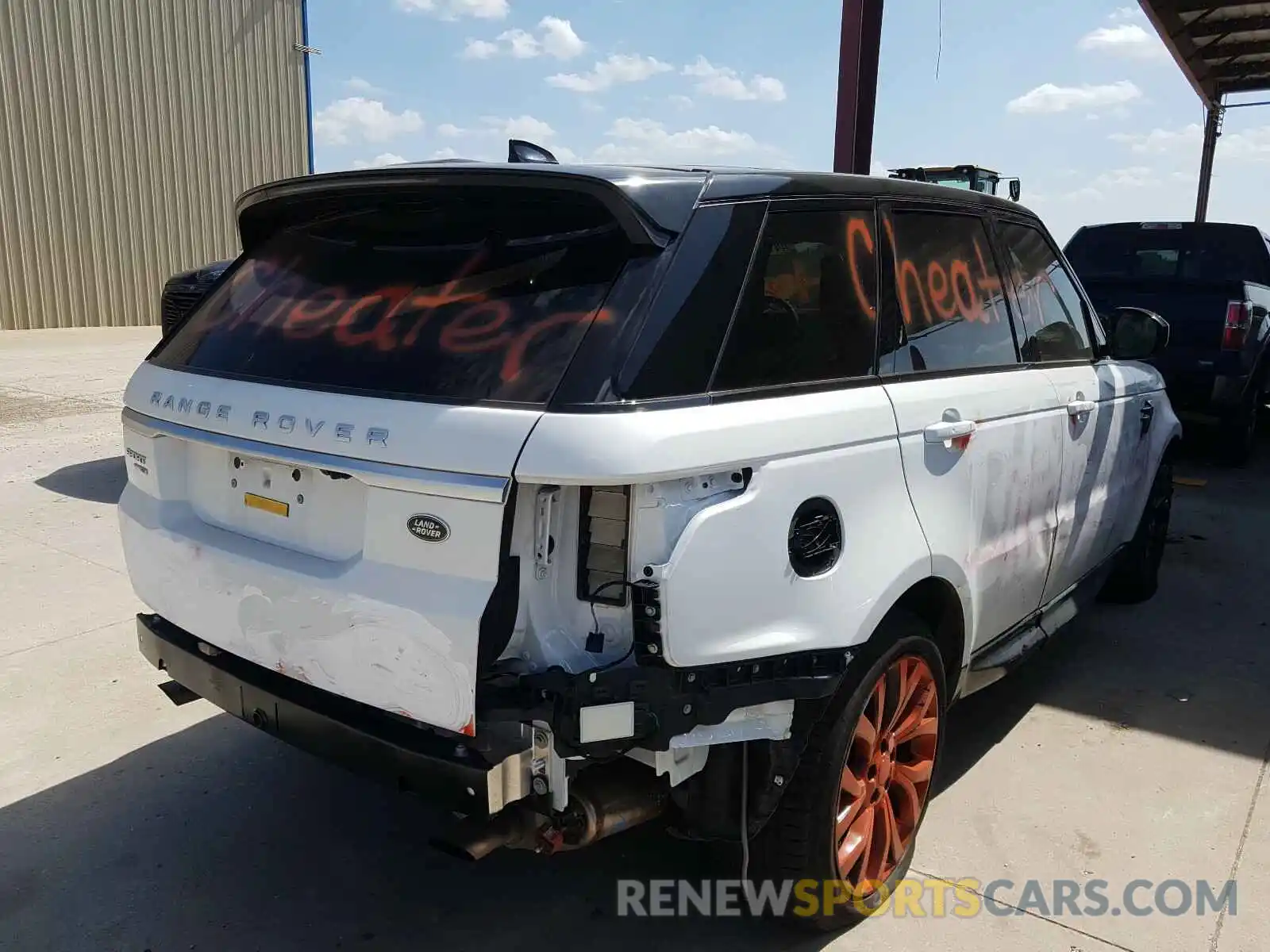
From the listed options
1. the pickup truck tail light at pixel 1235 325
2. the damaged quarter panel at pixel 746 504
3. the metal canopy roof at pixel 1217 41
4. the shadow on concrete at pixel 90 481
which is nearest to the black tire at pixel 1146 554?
the damaged quarter panel at pixel 746 504

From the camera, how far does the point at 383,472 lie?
6.96ft

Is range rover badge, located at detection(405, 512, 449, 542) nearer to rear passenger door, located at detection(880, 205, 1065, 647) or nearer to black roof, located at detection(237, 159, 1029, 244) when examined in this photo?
black roof, located at detection(237, 159, 1029, 244)

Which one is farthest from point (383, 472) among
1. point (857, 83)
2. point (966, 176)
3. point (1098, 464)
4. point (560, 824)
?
point (966, 176)

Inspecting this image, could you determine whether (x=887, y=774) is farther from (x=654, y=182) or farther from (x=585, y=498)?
(x=654, y=182)

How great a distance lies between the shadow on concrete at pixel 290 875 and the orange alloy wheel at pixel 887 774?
0.88ft

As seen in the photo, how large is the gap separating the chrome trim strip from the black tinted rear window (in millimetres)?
7995

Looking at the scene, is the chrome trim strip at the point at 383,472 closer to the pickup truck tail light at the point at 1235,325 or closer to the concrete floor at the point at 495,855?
the concrete floor at the point at 495,855

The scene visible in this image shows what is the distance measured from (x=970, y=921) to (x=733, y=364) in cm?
171

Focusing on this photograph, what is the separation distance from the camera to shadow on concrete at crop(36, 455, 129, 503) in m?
6.89

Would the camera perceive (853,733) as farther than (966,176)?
No

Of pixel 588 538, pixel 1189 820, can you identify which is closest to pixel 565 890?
pixel 588 538

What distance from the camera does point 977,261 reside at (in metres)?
3.35

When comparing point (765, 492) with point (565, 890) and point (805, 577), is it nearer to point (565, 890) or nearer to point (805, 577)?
point (805, 577)

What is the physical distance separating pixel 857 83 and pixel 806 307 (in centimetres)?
689
